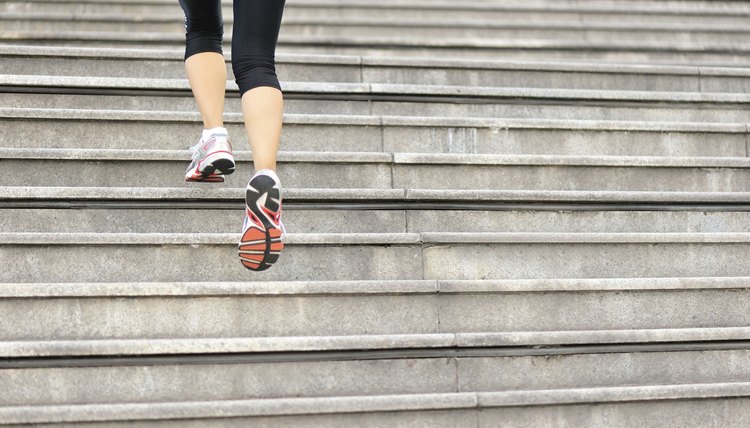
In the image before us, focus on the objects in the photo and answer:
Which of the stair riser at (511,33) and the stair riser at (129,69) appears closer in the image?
the stair riser at (129,69)

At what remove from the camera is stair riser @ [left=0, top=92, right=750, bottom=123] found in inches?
177

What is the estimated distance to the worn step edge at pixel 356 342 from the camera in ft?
10.7

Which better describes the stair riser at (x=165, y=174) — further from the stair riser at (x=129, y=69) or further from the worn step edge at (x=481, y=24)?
the worn step edge at (x=481, y=24)

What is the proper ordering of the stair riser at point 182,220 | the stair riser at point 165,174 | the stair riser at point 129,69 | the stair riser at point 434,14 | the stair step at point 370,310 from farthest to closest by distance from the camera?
the stair riser at point 434,14
the stair riser at point 129,69
the stair riser at point 165,174
the stair riser at point 182,220
the stair step at point 370,310

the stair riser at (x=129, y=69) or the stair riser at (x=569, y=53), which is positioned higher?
the stair riser at (x=569, y=53)

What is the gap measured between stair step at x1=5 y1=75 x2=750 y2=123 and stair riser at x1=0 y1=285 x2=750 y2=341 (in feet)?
4.49

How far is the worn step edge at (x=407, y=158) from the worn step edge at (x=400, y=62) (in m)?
0.90

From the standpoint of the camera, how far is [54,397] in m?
3.24

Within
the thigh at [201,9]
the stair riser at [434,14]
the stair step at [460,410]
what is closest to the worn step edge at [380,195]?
the thigh at [201,9]

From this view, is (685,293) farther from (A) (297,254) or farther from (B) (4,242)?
(B) (4,242)

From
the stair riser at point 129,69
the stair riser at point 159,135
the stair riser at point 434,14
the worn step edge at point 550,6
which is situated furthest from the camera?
the worn step edge at point 550,6

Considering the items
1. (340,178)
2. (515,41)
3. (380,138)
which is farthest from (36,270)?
(515,41)

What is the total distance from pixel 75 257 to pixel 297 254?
77cm

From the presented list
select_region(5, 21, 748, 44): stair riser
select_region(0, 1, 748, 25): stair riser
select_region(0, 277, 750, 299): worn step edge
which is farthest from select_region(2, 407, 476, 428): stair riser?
select_region(0, 1, 748, 25): stair riser
